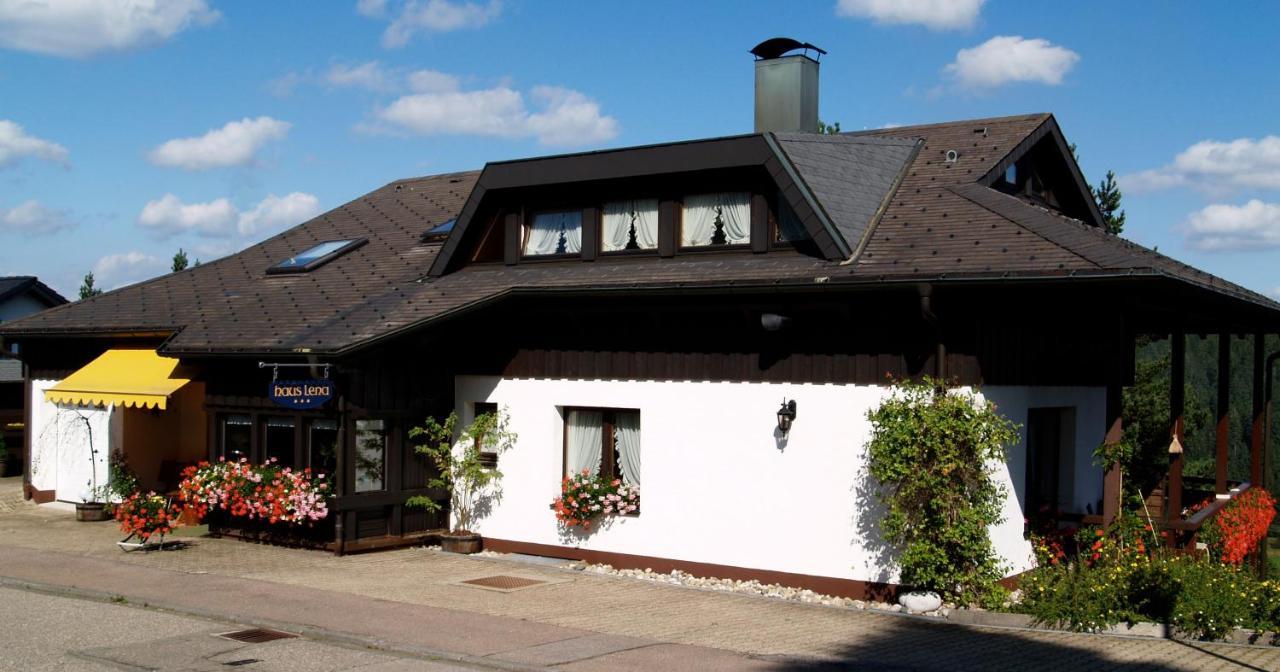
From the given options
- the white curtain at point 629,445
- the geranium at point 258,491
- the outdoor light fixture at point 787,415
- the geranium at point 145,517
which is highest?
the outdoor light fixture at point 787,415

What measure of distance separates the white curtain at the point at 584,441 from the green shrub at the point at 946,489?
4.87 meters

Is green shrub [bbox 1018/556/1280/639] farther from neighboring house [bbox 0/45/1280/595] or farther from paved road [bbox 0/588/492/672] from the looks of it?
paved road [bbox 0/588/492/672]

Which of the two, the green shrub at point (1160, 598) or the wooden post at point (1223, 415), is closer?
the green shrub at point (1160, 598)

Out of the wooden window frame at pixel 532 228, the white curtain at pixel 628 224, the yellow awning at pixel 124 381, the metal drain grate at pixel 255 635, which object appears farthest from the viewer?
the yellow awning at pixel 124 381

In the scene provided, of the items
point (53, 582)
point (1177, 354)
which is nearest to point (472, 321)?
point (53, 582)

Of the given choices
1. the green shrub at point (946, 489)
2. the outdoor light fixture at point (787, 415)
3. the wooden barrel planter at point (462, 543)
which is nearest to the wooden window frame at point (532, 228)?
the wooden barrel planter at point (462, 543)

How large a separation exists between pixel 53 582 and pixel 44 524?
22.0 feet

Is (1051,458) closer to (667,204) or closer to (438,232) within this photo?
(667,204)

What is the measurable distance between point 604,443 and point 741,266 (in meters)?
3.34

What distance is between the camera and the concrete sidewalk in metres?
11.7

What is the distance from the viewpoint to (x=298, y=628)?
41.6 ft

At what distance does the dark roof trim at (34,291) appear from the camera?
131ft

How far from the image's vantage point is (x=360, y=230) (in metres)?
24.9

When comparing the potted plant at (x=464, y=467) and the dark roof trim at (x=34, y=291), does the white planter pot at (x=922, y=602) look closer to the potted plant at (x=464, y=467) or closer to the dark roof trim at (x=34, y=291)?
the potted plant at (x=464, y=467)
